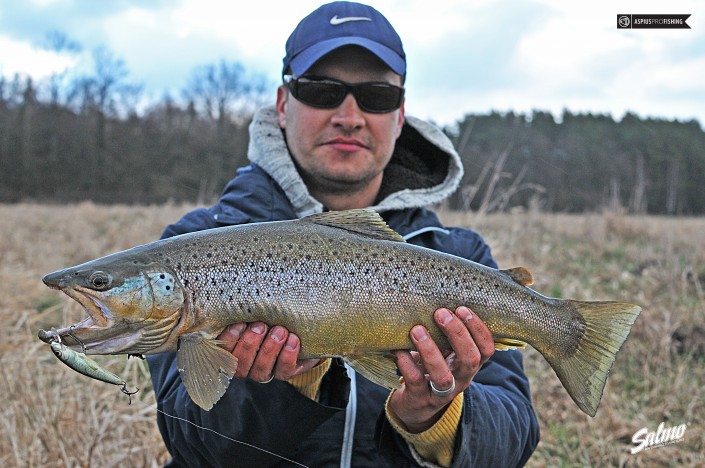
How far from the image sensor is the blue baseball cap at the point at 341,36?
132 inches

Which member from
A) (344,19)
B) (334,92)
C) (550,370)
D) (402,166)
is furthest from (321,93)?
(550,370)

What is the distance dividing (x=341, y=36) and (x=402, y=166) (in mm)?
973

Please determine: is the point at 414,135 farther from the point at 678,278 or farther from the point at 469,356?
the point at 678,278

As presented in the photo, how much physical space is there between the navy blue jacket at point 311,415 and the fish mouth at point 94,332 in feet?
1.96

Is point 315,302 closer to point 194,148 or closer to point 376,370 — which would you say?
point 376,370

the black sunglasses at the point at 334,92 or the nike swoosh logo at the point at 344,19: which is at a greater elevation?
the nike swoosh logo at the point at 344,19

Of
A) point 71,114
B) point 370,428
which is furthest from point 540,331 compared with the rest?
point 71,114

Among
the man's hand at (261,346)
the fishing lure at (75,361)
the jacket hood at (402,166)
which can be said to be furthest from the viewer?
the jacket hood at (402,166)

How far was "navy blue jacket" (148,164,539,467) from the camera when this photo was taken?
2535 mm

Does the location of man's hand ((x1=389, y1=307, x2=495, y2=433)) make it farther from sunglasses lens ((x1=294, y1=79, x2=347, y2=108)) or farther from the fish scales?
sunglasses lens ((x1=294, y1=79, x2=347, y2=108))

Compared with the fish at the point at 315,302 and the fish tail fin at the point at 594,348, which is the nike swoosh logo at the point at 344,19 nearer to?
the fish at the point at 315,302

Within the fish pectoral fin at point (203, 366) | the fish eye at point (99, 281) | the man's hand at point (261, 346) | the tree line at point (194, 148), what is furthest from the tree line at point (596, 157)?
the fish eye at point (99, 281)

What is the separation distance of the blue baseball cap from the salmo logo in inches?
127

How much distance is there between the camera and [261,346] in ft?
7.55
